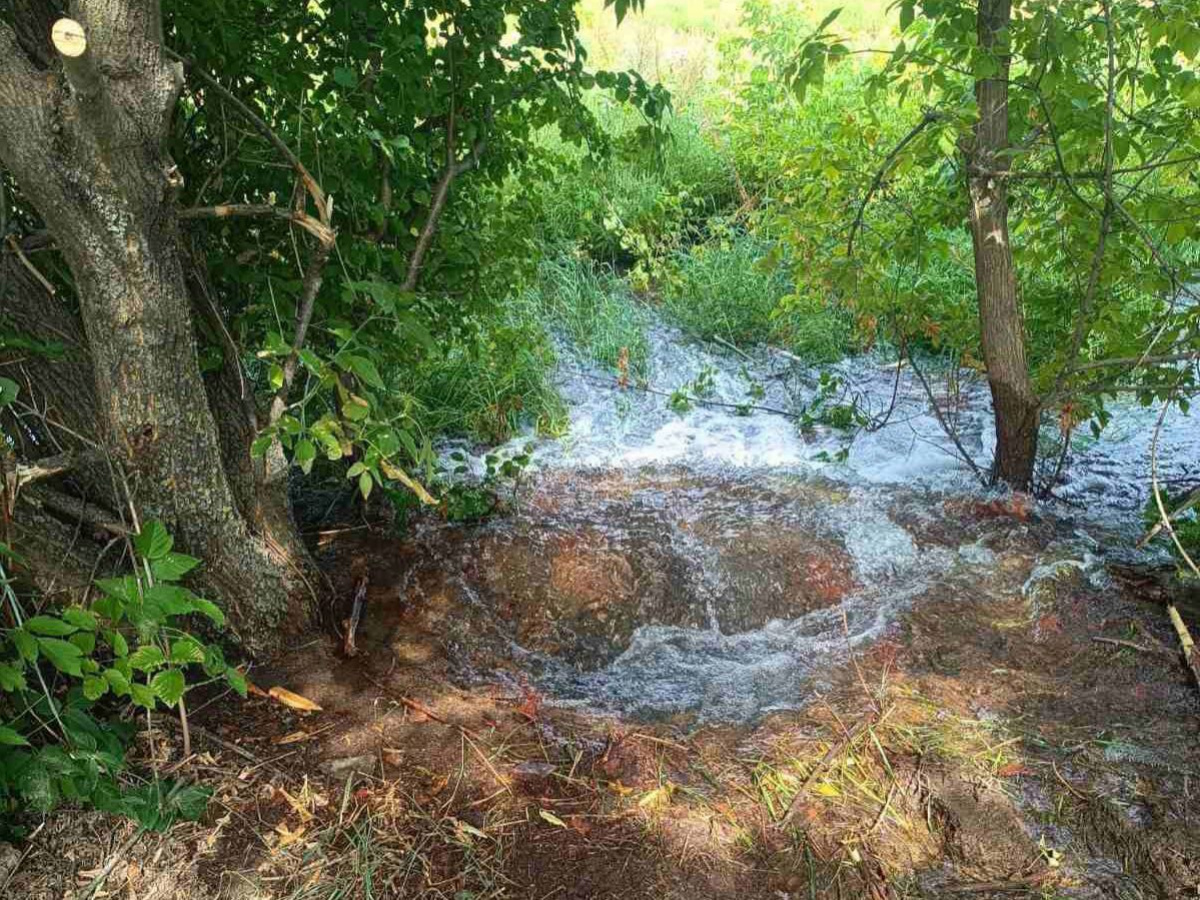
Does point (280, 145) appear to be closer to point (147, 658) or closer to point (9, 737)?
point (147, 658)

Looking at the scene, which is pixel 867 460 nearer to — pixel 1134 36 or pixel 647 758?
pixel 1134 36

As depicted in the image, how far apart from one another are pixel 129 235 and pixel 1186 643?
3.09 m

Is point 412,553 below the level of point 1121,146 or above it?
below

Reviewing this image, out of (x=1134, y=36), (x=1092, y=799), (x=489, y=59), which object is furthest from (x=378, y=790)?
(x=1134, y=36)

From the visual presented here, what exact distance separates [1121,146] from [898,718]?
1.94 metres

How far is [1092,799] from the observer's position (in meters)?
2.17

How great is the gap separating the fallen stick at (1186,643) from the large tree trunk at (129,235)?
2.77 metres

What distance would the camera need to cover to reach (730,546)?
11.9 feet

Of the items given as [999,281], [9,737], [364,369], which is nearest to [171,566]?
[9,737]

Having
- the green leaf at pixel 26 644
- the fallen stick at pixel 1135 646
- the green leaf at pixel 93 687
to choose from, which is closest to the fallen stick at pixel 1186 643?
the fallen stick at pixel 1135 646

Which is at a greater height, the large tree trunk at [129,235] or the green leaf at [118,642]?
the large tree trunk at [129,235]

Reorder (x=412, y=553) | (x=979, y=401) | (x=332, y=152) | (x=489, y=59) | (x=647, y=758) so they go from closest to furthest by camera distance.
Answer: (x=647, y=758) < (x=332, y=152) < (x=489, y=59) < (x=412, y=553) < (x=979, y=401)

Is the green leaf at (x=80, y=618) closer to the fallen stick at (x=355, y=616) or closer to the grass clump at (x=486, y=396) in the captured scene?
the fallen stick at (x=355, y=616)

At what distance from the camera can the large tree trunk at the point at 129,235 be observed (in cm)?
186
